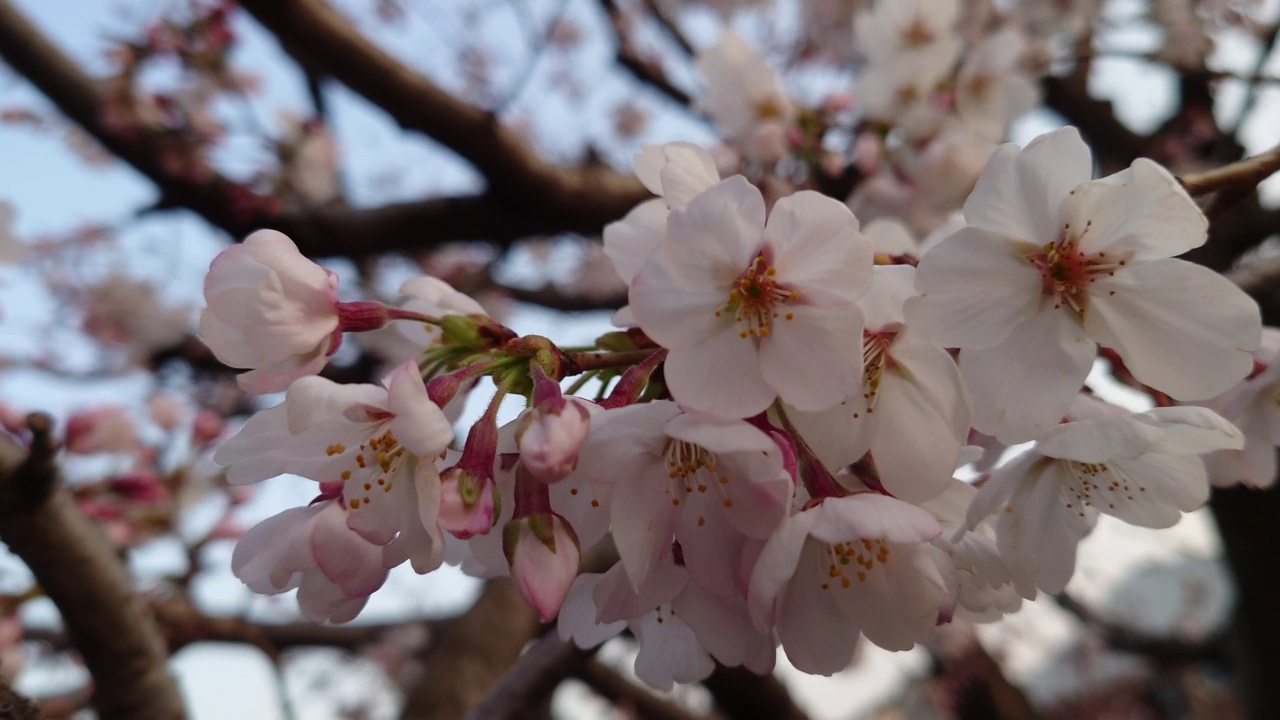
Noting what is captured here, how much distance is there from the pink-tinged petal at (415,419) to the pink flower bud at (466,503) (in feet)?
0.08

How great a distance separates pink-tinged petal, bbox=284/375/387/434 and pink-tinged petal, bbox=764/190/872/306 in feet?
0.99

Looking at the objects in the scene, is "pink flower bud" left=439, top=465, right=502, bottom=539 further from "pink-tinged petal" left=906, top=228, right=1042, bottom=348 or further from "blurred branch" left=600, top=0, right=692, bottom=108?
"blurred branch" left=600, top=0, right=692, bottom=108

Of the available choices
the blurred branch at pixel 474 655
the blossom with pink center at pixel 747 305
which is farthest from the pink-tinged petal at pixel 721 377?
the blurred branch at pixel 474 655

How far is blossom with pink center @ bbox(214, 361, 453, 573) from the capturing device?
1.66 ft

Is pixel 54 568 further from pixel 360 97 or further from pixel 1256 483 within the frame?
pixel 360 97

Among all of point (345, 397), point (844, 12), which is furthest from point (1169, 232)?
point (844, 12)

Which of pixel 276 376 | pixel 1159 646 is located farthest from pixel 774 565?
pixel 1159 646

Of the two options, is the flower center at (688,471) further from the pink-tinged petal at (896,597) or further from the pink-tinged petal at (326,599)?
the pink-tinged petal at (326,599)

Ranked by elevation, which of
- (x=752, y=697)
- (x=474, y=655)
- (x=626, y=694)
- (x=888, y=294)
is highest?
(x=888, y=294)

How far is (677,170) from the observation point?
0.59 m

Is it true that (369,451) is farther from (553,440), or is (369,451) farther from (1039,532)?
(1039,532)

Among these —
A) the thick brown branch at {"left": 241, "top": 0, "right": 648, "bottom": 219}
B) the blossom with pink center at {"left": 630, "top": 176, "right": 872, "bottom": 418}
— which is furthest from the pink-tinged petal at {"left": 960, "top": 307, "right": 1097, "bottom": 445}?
the thick brown branch at {"left": 241, "top": 0, "right": 648, "bottom": 219}

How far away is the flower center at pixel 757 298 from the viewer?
21.6 inches

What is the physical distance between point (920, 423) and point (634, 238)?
272 millimetres
